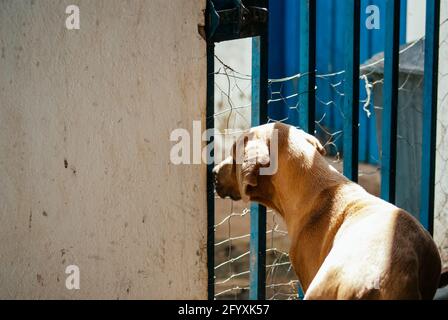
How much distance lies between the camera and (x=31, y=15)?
3104 millimetres

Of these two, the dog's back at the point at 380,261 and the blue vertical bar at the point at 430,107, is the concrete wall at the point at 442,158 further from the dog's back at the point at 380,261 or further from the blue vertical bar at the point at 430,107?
the dog's back at the point at 380,261

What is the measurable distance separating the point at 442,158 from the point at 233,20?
6.96 ft

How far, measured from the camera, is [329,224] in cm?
335

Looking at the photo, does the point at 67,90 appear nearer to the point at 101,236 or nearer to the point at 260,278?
the point at 101,236

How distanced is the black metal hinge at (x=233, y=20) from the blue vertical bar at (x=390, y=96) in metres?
0.80

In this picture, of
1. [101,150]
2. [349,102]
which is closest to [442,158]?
[349,102]

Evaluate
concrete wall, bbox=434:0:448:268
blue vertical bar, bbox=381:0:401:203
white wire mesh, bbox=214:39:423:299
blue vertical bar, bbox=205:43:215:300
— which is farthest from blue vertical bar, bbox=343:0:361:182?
concrete wall, bbox=434:0:448:268

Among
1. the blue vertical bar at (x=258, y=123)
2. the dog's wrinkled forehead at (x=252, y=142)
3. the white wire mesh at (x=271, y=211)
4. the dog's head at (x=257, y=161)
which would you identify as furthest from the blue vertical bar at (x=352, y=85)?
the dog's wrinkled forehead at (x=252, y=142)

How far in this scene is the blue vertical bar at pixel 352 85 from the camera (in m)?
3.87

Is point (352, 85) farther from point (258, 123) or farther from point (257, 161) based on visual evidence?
point (257, 161)

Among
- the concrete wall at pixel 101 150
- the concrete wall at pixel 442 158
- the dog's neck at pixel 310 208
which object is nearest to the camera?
the concrete wall at pixel 101 150

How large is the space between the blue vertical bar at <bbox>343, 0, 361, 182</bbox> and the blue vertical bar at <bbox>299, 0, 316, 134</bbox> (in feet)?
0.76

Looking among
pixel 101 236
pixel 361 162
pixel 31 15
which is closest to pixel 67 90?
pixel 31 15
